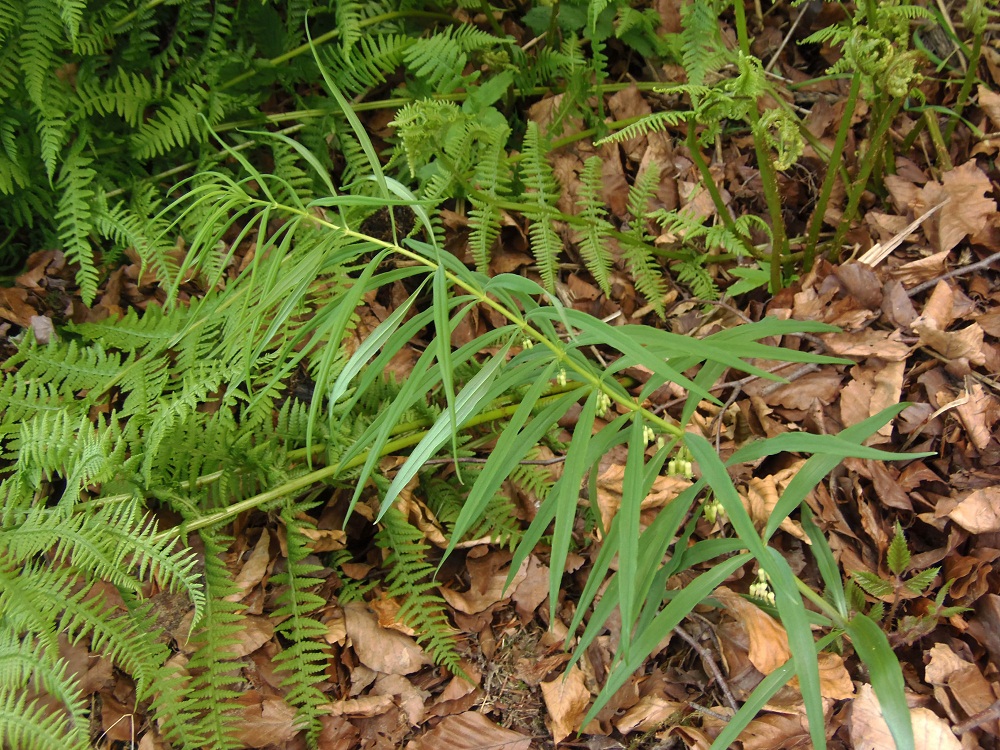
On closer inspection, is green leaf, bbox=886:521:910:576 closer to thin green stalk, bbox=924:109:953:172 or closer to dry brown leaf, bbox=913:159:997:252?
dry brown leaf, bbox=913:159:997:252

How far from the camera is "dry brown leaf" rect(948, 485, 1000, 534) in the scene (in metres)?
1.68

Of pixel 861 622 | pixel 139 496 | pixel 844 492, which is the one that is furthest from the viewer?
pixel 844 492

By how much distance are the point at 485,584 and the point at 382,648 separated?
0.31 m

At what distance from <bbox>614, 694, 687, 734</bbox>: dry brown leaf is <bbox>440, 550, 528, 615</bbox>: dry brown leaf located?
41 cm

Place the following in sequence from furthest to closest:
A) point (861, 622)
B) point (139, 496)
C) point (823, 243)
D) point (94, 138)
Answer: point (94, 138), point (823, 243), point (139, 496), point (861, 622)

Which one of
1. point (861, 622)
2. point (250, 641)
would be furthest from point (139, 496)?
point (861, 622)

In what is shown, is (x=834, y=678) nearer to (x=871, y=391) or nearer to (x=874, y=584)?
(x=874, y=584)

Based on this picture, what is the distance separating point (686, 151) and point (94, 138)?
76.9 inches

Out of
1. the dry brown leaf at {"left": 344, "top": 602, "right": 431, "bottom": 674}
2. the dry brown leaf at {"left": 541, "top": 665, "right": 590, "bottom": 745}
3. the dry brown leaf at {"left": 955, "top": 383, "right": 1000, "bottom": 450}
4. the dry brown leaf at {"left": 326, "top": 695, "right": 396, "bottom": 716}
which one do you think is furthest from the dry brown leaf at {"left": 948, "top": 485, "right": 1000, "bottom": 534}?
the dry brown leaf at {"left": 326, "top": 695, "right": 396, "bottom": 716}

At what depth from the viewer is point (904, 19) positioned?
5.18ft

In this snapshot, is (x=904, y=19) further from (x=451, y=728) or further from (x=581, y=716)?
(x=451, y=728)

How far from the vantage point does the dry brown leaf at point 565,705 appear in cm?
172

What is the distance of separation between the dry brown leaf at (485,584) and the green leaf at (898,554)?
87 centimetres

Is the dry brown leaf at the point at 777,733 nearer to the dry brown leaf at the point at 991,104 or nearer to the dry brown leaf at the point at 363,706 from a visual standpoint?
the dry brown leaf at the point at 363,706
